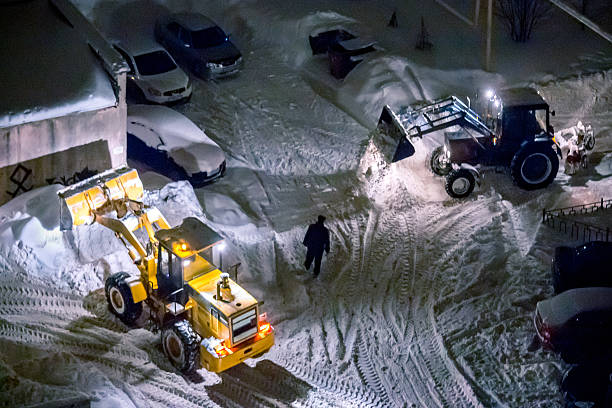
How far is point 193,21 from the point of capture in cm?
2375

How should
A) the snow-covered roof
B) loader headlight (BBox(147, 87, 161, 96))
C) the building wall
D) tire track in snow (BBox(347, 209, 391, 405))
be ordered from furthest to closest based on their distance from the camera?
loader headlight (BBox(147, 87, 161, 96))
the snow-covered roof
the building wall
tire track in snow (BBox(347, 209, 391, 405))

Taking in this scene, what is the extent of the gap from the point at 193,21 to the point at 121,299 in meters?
11.6

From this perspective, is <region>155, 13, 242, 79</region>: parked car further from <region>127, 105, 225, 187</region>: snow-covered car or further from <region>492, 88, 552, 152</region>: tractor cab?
<region>492, 88, 552, 152</region>: tractor cab

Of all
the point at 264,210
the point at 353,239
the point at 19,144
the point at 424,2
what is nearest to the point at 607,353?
the point at 353,239

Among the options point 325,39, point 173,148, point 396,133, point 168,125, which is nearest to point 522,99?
point 396,133

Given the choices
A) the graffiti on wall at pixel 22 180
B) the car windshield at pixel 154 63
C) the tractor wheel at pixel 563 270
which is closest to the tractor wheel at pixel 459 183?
the tractor wheel at pixel 563 270

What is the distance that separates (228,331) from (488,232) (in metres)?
6.27

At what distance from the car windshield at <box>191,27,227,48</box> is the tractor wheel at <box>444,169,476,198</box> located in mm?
7927

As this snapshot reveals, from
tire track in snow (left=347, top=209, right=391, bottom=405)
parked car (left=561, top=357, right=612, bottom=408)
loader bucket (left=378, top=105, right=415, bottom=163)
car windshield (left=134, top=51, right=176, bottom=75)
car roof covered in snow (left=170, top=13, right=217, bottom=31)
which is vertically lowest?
tire track in snow (left=347, top=209, right=391, bottom=405)

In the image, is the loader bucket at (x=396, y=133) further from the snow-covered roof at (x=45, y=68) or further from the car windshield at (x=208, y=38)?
the car windshield at (x=208, y=38)

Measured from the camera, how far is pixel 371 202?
18.2m

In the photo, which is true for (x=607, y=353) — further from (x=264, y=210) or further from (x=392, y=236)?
(x=264, y=210)

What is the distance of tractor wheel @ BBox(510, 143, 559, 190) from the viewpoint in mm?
18172

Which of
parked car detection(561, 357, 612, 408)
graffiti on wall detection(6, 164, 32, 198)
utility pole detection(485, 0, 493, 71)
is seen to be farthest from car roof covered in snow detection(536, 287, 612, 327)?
utility pole detection(485, 0, 493, 71)
